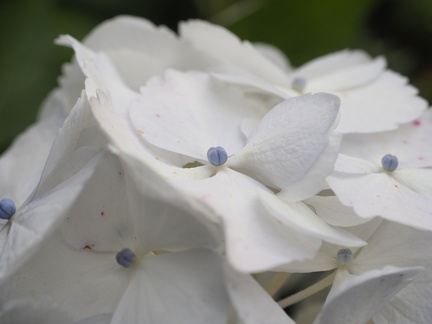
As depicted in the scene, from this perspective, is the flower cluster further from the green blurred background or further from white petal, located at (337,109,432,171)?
the green blurred background

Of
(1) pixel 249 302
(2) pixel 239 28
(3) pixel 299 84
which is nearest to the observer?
(1) pixel 249 302

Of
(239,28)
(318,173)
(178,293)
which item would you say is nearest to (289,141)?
(318,173)

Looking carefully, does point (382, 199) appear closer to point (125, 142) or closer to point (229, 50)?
point (125, 142)

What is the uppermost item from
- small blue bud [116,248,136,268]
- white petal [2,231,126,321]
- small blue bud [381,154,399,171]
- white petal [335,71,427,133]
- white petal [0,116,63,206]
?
white petal [335,71,427,133]

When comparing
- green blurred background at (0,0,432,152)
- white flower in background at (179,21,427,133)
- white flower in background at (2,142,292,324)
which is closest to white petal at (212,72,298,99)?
white flower in background at (179,21,427,133)

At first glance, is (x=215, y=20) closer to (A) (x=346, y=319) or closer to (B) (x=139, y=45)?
(B) (x=139, y=45)

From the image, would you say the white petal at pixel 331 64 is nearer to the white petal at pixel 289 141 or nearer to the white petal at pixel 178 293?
the white petal at pixel 289 141
